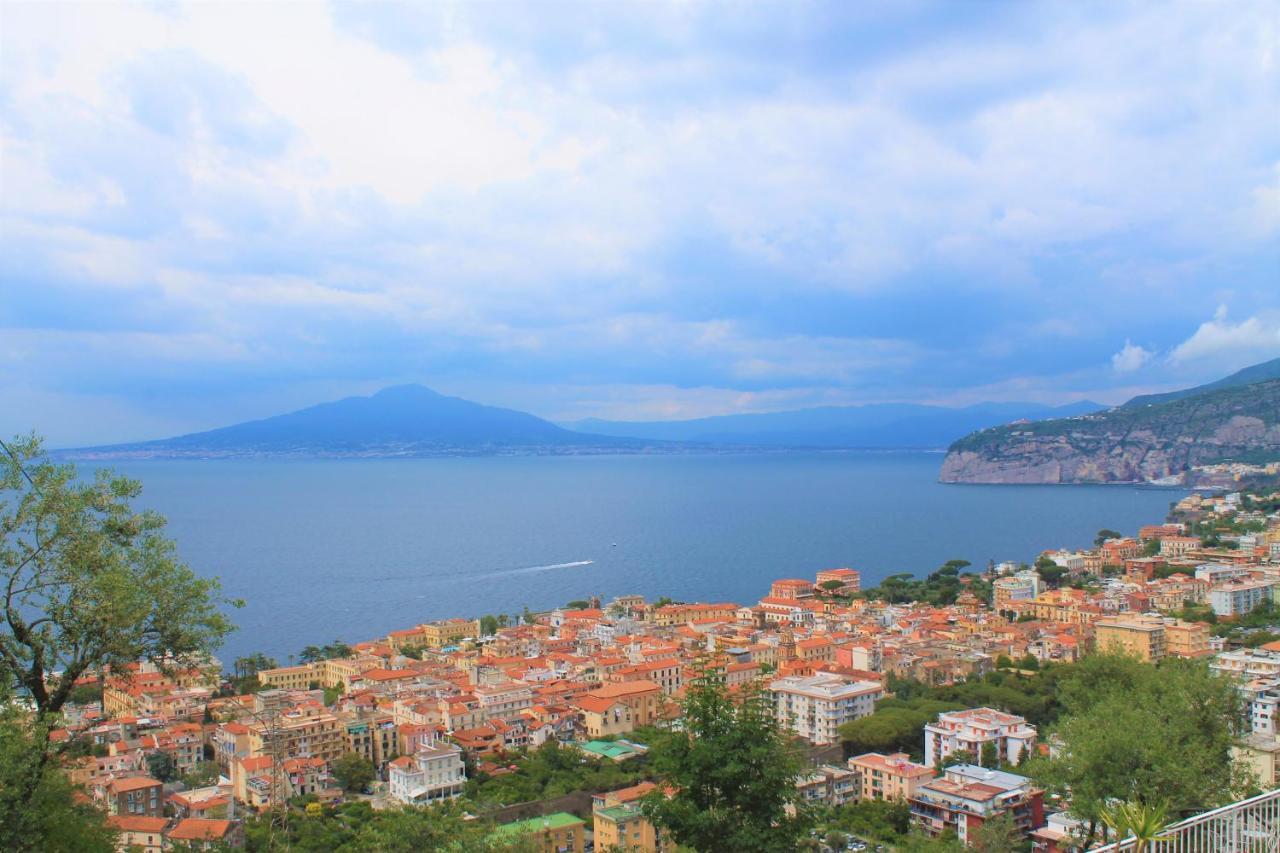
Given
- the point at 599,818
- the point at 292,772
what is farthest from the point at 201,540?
the point at 599,818

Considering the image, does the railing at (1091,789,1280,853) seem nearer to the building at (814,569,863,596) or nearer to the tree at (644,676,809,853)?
the tree at (644,676,809,853)

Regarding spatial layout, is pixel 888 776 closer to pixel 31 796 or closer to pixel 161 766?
pixel 161 766

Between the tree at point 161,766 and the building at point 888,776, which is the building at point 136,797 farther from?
the building at point 888,776

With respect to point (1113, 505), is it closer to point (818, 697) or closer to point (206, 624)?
point (818, 697)

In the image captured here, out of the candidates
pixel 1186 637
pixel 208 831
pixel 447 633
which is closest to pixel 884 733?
pixel 1186 637

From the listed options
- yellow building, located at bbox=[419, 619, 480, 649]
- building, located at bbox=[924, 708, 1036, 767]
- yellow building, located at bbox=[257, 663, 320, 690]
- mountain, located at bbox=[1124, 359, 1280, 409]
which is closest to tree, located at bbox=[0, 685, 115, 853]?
building, located at bbox=[924, 708, 1036, 767]

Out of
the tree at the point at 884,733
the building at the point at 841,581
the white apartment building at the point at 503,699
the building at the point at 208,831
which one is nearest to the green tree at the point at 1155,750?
the tree at the point at 884,733
